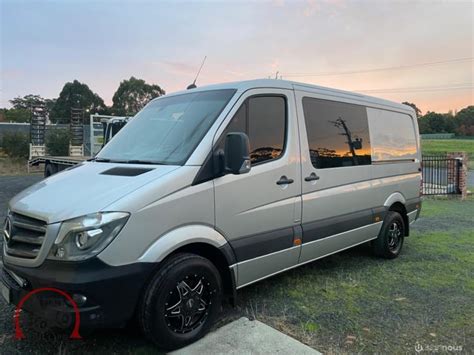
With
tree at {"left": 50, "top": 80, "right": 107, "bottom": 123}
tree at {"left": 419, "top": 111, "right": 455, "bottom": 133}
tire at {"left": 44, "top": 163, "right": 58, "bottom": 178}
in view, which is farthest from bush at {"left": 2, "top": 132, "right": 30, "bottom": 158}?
tree at {"left": 419, "top": 111, "right": 455, "bottom": 133}

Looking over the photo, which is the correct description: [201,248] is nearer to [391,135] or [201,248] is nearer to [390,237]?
[390,237]

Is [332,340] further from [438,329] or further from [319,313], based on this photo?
[438,329]

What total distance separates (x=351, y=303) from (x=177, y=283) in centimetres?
203

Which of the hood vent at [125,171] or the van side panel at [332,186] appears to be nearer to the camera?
the hood vent at [125,171]

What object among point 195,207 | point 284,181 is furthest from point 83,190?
point 284,181

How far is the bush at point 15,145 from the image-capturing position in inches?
945

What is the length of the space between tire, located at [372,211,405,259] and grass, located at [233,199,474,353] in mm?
134

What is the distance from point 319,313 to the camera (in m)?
3.78

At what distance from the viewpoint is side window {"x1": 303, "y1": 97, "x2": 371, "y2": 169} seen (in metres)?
4.34

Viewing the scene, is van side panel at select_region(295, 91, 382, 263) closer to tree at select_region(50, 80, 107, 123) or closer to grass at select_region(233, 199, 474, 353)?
grass at select_region(233, 199, 474, 353)

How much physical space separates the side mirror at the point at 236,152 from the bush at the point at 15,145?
81.0ft

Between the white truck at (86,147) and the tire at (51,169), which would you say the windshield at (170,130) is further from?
the tire at (51,169)

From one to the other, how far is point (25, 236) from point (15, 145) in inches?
969

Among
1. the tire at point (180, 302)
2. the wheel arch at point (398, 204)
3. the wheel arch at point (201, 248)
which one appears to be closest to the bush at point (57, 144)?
the wheel arch at point (398, 204)
